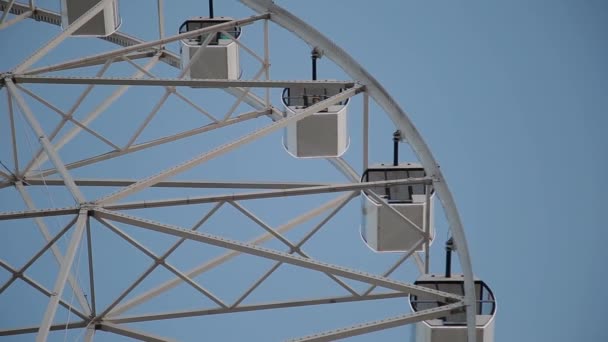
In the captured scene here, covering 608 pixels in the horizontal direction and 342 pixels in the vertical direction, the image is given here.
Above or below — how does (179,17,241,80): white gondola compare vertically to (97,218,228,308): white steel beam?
above

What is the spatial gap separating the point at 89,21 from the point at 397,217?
469 cm

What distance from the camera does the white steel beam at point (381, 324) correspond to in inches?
488

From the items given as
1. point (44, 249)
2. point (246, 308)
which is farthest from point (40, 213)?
point (246, 308)

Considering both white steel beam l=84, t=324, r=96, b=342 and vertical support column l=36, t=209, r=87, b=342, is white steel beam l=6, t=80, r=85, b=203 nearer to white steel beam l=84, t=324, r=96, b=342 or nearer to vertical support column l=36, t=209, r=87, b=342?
vertical support column l=36, t=209, r=87, b=342

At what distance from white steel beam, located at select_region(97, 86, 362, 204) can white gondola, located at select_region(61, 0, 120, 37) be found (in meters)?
3.28

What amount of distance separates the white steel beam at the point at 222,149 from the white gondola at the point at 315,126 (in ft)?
1.06

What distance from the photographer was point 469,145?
3184 cm

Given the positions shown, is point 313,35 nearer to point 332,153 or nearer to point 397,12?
point 332,153

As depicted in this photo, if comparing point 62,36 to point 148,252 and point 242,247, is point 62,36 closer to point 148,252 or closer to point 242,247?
point 148,252

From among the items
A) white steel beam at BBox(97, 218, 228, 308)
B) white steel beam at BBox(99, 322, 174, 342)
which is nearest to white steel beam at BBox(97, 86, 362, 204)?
white steel beam at BBox(97, 218, 228, 308)

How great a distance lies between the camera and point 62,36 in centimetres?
1539

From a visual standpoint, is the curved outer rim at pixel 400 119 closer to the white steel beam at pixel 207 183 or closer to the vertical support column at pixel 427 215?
the vertical support column at pixel 427 215

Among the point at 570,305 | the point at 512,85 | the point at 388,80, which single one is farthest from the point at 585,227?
the point at 388,80

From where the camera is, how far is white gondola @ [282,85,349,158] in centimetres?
1484
